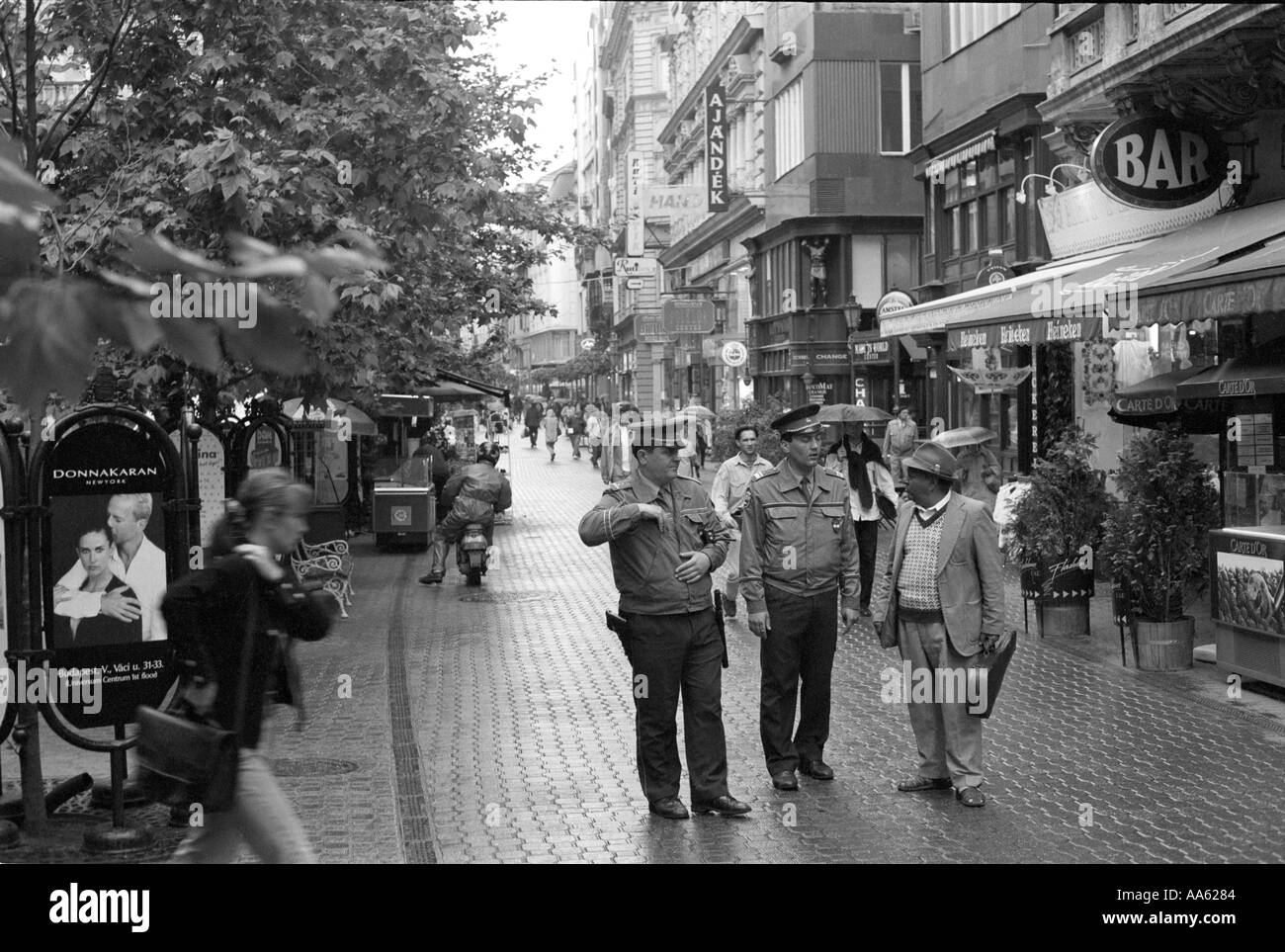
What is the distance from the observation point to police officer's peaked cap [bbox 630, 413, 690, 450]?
7648 millimetres

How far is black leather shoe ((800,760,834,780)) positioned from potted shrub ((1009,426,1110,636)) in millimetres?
5432

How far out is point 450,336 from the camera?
32.4 meters

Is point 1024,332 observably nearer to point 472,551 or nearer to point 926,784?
point 472,551

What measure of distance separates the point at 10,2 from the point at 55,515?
14.0 ft

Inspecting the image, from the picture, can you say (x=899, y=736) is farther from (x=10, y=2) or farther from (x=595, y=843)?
(x=10, y=2)

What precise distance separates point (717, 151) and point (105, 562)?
4220cm

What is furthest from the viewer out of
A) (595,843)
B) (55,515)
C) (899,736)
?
(899,736)

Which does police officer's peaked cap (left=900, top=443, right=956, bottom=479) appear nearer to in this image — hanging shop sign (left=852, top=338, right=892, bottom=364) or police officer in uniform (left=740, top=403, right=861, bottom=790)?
police officer in uniform (left=740, top=403, right=861, bottom=790)

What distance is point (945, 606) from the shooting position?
26.5 feet

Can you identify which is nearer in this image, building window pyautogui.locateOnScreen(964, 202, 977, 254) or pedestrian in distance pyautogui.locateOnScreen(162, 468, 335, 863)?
pedestrian in distance pyautogui.locateOnScreen(162, 468, 335, 863)

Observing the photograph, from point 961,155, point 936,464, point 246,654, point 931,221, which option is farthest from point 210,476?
point 931,221

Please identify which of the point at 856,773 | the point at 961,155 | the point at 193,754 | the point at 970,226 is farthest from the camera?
the point at 970,226

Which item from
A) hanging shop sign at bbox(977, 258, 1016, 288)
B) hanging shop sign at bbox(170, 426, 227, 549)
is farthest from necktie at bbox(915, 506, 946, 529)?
hanging shop sign at bbox(977, 258, 1016, 288)
